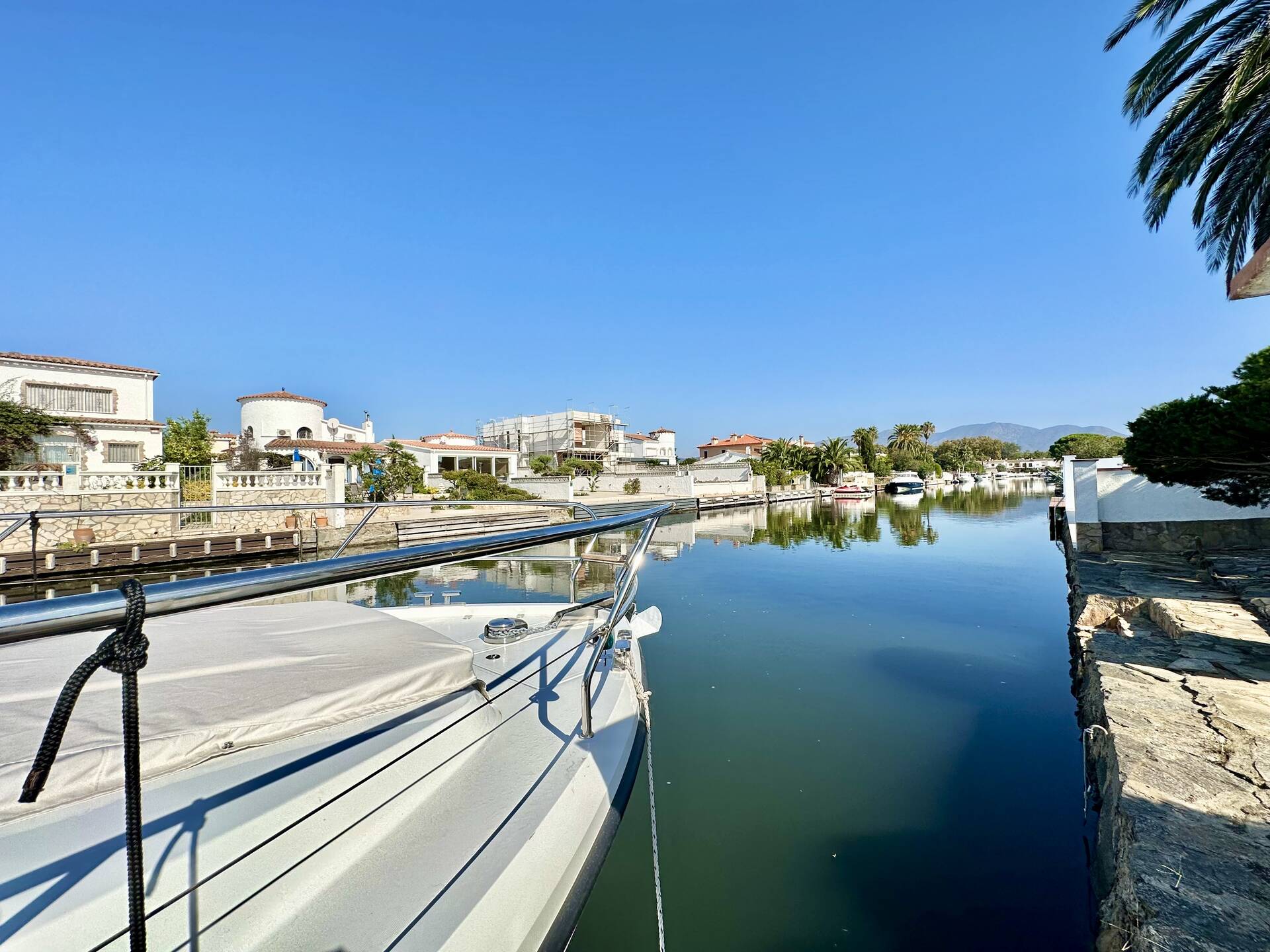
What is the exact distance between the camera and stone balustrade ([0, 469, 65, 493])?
13484 millimetres

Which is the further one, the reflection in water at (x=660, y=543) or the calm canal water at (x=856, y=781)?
Answer: the reflection in water at (x=660, y=543)

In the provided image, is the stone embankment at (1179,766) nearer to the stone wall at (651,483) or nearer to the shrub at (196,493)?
the shrub at (196,493)

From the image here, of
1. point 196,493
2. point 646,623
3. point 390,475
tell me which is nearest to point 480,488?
point 390,475

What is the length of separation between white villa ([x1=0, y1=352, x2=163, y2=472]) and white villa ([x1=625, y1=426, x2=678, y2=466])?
38.4 meters

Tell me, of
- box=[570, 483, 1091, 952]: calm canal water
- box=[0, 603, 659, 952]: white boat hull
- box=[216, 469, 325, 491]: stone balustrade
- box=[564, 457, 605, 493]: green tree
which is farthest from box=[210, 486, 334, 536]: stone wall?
box=[564, 457, 605, 493]: green tree

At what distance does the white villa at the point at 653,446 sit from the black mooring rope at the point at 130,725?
54.9 m

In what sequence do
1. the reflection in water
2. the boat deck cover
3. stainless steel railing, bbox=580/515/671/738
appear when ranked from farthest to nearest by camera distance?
the reflection in water, stainless steel railing, bbox=580/515/671/738, the boat deck cover

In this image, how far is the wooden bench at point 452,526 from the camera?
1639 centimetres

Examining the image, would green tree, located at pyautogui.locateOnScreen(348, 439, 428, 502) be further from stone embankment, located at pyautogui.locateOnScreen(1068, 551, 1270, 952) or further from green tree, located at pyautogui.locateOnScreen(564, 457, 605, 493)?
stone embankment, located at pyautogui.locateOnScreen(1068, 551, 1270, 952)

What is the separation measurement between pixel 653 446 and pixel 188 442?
139 feet

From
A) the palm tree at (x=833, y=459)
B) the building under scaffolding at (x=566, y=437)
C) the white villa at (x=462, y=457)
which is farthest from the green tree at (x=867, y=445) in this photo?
the white villa at (x=462, y=457)

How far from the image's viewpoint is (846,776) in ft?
12.1

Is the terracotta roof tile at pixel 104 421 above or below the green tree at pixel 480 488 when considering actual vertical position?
above

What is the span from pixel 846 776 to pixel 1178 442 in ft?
20.7
